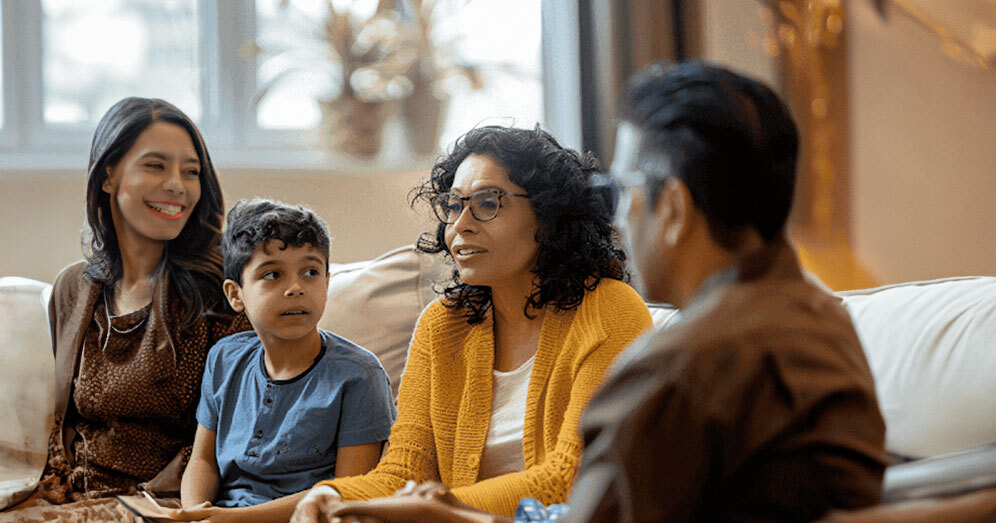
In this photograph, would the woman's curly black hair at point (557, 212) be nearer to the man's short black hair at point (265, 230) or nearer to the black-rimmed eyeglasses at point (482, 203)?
the black-rimmed eyeglasses at point (482, 203)

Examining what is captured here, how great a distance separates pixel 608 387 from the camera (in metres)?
0.75

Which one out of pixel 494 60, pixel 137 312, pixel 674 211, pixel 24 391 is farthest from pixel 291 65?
pixel 674 211

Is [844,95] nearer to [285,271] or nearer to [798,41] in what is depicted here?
[798,41]

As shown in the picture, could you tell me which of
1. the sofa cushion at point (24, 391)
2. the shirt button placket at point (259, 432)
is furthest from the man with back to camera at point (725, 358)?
the sofa cushion at point (24, 391)

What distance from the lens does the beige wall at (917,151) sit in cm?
315

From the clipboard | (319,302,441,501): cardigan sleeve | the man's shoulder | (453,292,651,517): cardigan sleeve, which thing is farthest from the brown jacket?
the clipboard

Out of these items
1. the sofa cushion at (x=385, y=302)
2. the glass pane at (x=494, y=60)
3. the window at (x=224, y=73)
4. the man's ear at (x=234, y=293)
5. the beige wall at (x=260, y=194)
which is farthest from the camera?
A: the glass pane at (x=494, y=60)

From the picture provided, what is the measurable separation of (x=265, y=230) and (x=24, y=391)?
0.81 metres

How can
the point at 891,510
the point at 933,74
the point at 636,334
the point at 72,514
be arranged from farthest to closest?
the point at 933,74, the point at 72,514, the point at 636,334, the point at 891,510

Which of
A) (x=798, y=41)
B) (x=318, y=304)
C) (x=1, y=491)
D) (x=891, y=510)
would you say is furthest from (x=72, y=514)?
(x=798, y=41)

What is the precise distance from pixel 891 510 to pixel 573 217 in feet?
3.18

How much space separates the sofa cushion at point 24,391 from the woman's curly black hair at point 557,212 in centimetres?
102

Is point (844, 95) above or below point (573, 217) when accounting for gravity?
above

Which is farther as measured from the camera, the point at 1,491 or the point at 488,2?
the point at 488,2
